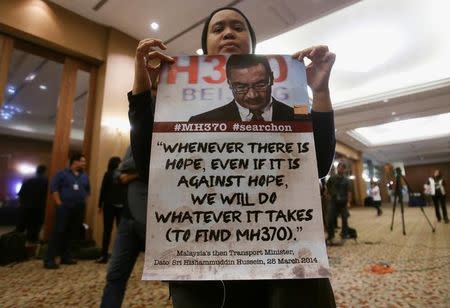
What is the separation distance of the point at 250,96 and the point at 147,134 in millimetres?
274

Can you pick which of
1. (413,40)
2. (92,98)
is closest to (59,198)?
(92,98)

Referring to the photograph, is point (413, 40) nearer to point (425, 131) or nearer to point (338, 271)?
point (338, 271)

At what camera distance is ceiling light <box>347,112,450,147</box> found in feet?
34.6

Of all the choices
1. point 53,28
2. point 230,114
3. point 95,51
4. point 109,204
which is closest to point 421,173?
point 95,51

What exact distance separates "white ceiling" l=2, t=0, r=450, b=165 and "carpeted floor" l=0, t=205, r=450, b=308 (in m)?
3.36

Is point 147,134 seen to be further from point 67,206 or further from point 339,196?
point 339,196

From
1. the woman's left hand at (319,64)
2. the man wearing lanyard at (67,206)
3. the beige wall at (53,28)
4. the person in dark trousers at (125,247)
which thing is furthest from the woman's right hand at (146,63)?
the beige wall at (53,28)

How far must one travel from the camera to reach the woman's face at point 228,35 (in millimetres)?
782

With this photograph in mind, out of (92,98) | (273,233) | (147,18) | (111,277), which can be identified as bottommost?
(111,277)

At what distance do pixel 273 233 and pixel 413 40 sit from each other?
6323 millimetres

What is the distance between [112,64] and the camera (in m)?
4.62

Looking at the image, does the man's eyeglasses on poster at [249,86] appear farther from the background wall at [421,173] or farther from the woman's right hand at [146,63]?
the background wall at [421,173]

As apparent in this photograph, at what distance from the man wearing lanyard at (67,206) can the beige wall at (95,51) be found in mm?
823

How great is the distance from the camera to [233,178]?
0.63 metres
